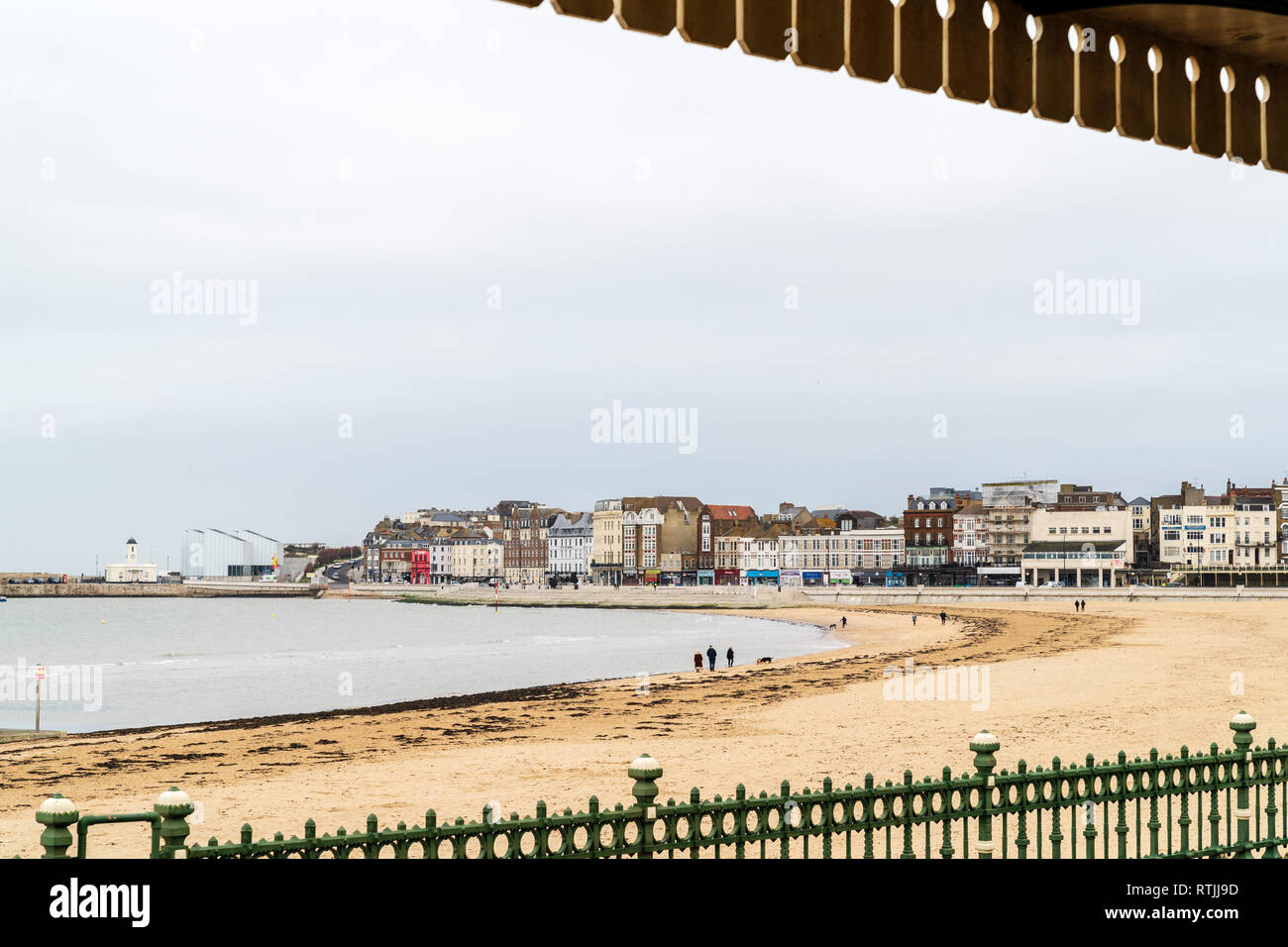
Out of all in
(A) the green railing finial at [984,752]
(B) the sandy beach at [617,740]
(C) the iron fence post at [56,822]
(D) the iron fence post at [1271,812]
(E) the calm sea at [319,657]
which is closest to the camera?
(C) the iron fence post at [56,822]

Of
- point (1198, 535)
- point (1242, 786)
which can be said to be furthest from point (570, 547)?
point (1242, 786)

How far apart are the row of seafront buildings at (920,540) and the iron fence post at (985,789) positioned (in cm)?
12168

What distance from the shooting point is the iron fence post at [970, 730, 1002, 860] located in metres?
6.59

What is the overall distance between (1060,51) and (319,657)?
228ft

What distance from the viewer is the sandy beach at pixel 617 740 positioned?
20.7 meters

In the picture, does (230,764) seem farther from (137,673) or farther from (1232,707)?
(137,673)

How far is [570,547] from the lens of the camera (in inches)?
7072

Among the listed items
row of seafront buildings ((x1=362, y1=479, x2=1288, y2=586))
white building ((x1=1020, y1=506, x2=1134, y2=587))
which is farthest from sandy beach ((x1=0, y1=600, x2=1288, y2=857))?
row of seafront buildings ((x1=362, y1=479, x2=1288, y2=586))

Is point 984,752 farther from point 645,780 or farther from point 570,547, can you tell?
point 570,547

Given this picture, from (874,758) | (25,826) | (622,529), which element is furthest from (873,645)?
(622,529)

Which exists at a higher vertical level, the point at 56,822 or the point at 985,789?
the point at 56,822

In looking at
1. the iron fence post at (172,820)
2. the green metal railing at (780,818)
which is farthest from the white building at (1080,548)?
the iron fence post at (172,820)

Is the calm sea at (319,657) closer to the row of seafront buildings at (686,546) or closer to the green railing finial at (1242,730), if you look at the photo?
the row of seafront buildings at (686,546)
